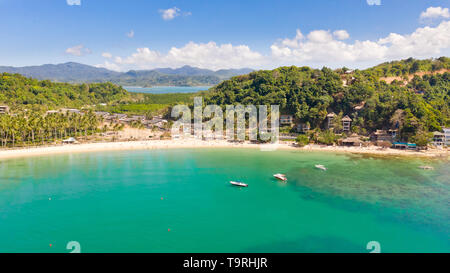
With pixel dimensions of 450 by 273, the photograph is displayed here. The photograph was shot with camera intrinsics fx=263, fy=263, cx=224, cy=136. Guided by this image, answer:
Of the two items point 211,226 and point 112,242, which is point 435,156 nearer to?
point 211,226

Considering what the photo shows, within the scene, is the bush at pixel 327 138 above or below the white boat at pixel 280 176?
above

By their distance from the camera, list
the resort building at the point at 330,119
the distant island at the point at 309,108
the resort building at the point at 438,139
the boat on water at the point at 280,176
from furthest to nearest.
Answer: the resort building at the point at 330,119 → the distant island at the point at 309,108 → the resort building at the point at 438,139 → the boat on water at the point at 280,176

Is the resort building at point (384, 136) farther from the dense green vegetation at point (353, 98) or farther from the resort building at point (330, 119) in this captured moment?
the resort building at point (330, 119)

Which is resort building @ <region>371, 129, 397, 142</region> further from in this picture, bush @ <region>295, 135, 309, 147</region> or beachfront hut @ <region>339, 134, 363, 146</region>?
bush @ <region>295, 135, 309, 147</region>

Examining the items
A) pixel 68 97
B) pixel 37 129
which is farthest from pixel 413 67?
pixel 68 97

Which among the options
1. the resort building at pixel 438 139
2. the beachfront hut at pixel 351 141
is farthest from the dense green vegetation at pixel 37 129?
the resort building at pixel 438 139

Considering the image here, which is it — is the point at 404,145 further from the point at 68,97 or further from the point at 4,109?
the point at 68,97
